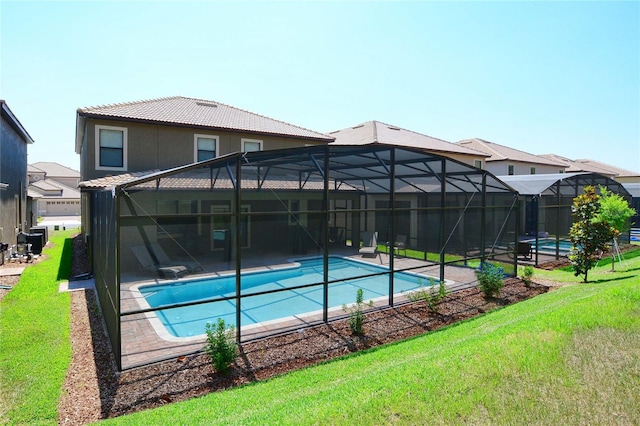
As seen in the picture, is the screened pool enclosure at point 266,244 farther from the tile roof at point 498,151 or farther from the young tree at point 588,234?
the tile roof at point 498,151

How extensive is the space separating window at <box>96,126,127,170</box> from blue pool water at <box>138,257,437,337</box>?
552 centimetres

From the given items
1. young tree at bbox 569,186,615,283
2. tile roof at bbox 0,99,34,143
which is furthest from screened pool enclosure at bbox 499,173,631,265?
tile roof at bbox 0,99,34,143

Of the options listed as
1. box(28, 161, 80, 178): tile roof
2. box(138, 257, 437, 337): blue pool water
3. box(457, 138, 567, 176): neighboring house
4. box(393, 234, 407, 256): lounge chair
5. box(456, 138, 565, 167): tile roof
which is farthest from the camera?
box(28, 161, 80, 178): tile roof

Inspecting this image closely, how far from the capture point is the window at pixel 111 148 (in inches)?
496

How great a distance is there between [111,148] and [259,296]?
7852 millimetres

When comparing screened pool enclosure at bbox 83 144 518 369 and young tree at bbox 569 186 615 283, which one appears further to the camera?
young tree at bbox 569 186 615 283

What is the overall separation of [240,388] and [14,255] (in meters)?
13.4

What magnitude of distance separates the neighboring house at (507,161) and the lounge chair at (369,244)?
17873mm

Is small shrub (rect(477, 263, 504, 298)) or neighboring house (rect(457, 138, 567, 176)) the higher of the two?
neighboring house (rect(457, 138, 567, 176))

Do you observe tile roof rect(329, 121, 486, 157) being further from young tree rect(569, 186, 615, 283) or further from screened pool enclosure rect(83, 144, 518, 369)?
young tree rect(569, 186, 615, 283)

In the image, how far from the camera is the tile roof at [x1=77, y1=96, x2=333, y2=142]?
42.5 feet

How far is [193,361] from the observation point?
19.4ft

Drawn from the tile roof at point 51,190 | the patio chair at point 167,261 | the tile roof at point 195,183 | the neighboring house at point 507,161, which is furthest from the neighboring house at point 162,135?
the tile roof at point 51,190

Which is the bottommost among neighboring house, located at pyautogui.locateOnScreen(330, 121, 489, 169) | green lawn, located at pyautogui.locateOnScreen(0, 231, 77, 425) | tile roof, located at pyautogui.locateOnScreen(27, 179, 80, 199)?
green lawn, located at pyautogui.locateOnScreen(0, 231, 77, 425)
